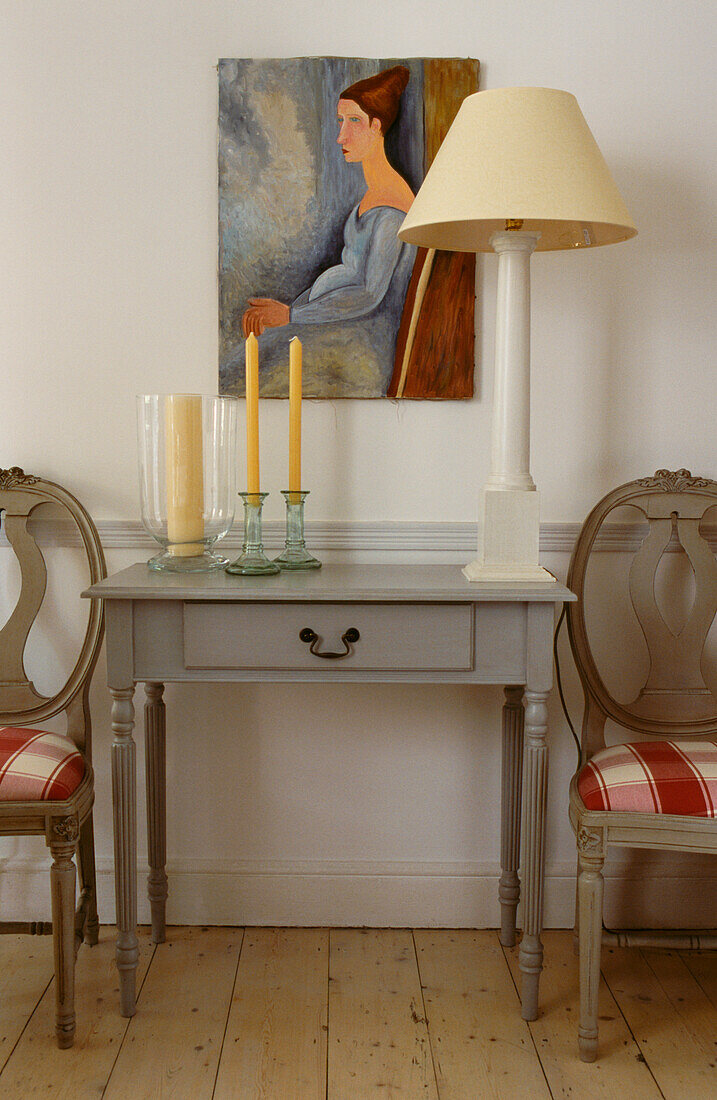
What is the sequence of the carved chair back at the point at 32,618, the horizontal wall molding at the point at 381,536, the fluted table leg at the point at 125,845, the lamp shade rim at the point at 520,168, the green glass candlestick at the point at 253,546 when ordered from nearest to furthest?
the lamp shade rim at the point at 520,168
the fluted table leg at the point at 125,845
the green glass candlestick at the point at 253,546
the carved chair back at the point at 32,618
the horizontal wall molding at the point at 381,536

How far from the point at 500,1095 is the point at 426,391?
1342 mm

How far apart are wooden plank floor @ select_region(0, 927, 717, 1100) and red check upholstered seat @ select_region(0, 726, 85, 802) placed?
0.47m

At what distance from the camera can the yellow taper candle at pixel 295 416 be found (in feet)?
6.00

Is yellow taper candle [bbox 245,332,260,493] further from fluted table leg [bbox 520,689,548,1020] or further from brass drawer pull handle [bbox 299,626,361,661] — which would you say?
fluted table leg [bbox 520,689,548,1020]

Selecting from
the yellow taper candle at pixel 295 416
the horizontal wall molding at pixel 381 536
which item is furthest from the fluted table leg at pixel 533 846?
the yellow taper candle at pixel 295 416

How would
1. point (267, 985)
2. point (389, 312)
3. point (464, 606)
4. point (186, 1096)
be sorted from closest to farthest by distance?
point (186, 1096) < point (464, 606) < point (267, 985) < point (389, 312)

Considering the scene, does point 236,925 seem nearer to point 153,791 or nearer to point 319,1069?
point 153,791

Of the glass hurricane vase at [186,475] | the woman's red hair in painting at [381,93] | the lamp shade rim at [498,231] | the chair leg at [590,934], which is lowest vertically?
the chair leg at [590,934]

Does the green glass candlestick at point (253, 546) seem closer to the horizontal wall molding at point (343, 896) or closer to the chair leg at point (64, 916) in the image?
the chair leg at point (64, 916)

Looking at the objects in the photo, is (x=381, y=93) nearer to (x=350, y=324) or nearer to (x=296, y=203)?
(x=296, y=203)

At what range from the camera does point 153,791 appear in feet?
6.55

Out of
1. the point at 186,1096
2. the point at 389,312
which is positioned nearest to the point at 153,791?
the point at 186,1096

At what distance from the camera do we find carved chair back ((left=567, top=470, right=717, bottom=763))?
193 centimetres

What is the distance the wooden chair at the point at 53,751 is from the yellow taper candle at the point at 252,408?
0.39 metres
